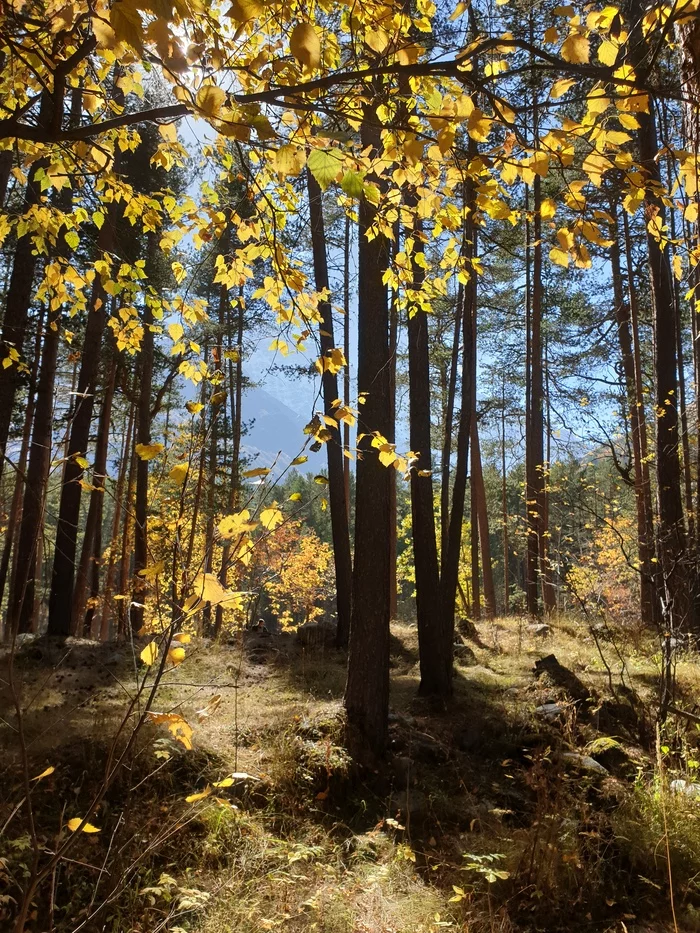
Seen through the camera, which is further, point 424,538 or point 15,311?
point 15,311

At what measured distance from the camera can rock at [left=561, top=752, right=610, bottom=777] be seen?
168 inches

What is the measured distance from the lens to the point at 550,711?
5242 mm

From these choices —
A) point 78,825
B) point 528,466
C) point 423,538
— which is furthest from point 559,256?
point 528,466

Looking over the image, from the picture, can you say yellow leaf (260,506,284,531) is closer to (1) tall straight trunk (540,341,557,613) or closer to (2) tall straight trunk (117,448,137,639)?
(2) tall straight trunk (117,448,137,639)

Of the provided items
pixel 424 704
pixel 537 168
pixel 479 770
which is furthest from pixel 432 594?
pixel 537 168

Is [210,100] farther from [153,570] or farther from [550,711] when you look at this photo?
[550,711]

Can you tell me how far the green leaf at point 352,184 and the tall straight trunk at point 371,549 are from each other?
9.63 feet

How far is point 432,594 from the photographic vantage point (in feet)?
19.2

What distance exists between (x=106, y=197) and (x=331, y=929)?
3815 millimetres

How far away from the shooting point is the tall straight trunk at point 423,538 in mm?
5805

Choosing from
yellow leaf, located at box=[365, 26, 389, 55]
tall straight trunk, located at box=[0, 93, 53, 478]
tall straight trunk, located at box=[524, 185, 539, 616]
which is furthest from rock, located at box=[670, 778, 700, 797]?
tall straight trunk, located at box=[0, 93, 53, 478]

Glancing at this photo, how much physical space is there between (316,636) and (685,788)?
5.42 m

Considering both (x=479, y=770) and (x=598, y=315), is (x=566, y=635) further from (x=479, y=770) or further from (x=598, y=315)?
(x=598, y=315)

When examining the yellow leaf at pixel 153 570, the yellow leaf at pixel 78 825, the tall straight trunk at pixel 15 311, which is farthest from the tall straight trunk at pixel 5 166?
the yellow leaf at pixel 78 825
